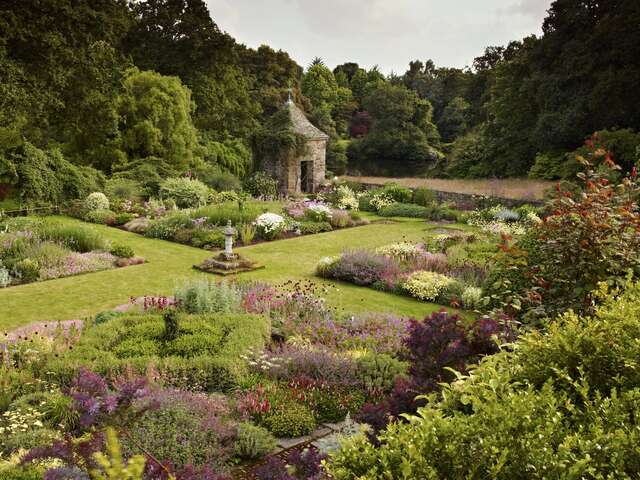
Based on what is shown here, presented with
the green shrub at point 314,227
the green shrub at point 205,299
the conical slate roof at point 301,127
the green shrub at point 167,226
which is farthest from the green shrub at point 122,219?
the conical slate roof at point 301,127

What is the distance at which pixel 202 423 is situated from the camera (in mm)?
5445

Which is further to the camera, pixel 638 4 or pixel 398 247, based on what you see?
pixel 638 4

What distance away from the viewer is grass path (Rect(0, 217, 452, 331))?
1029 centimetres

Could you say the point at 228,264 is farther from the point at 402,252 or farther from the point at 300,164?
the point at 300,164

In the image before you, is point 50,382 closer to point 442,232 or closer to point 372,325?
point 372,325

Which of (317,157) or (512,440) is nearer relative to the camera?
(512,440)

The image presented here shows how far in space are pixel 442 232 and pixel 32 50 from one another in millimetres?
13990

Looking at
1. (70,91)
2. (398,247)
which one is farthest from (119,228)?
(398,247)

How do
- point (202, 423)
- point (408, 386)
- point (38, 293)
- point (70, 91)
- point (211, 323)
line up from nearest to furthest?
point (408, 386) < point (202, 423) < point (211, 323) < point (38, 293) < point (70, 91)

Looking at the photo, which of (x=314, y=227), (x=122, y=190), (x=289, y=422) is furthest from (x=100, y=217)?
(x=289, y=422)

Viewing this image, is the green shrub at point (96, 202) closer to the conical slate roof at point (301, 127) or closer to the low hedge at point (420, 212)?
the low hedge at point (420, 212)

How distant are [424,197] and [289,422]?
1961cm

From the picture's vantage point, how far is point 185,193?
22266mm

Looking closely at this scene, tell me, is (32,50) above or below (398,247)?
above
